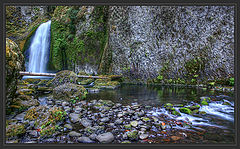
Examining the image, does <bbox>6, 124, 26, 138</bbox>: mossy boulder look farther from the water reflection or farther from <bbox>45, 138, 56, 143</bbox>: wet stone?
the water reflection

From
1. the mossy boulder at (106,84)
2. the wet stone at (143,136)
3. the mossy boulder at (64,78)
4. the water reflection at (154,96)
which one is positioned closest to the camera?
the wet stone at (143,136)

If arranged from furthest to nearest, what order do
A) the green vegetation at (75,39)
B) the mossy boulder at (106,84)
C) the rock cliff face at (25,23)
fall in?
1. the rock cliff face at (25,23)
2. the green vegetation at (75,39)
3. the mossy boulder at (106,84)

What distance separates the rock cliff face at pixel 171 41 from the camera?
8297 millimetres

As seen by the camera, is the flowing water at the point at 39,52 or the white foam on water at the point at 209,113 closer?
the white foam on water at the point at 209,113

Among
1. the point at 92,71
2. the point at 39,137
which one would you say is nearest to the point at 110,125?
the point at 39,137

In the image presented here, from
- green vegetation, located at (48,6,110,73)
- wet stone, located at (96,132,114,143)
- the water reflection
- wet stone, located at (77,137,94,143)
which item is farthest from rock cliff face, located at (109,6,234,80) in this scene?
wet stone, located at (77,137,94,143)

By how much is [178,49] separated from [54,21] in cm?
1893

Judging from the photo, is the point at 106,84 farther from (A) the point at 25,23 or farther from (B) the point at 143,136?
(A) the point at 25,23

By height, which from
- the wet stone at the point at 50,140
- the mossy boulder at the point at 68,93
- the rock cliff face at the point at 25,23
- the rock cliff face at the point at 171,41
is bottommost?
the wet stone at the point at 50,140

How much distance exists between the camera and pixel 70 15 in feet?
58.0

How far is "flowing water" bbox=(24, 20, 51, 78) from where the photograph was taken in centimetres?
1573

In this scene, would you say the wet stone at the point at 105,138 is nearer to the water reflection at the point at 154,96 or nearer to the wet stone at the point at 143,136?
the wet stone at the point at 143,136

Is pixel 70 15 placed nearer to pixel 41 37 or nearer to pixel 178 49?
pixel 41 37

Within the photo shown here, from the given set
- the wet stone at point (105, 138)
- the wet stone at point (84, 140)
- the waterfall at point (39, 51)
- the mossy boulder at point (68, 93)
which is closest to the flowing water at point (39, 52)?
the waterfall at point (39, 51)
